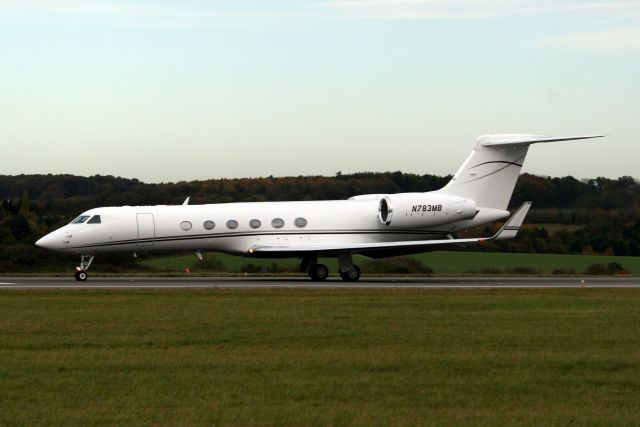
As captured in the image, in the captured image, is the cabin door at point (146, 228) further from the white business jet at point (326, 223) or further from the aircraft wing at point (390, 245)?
the aircraft wing at point (390, 245)

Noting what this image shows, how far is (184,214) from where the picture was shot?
107 ft

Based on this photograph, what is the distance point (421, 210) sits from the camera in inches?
1347

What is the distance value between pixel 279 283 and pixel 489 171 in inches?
358

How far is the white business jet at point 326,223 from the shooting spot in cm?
3225

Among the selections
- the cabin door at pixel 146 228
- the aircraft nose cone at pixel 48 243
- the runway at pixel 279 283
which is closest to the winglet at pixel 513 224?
the runway at pixel 279 283
